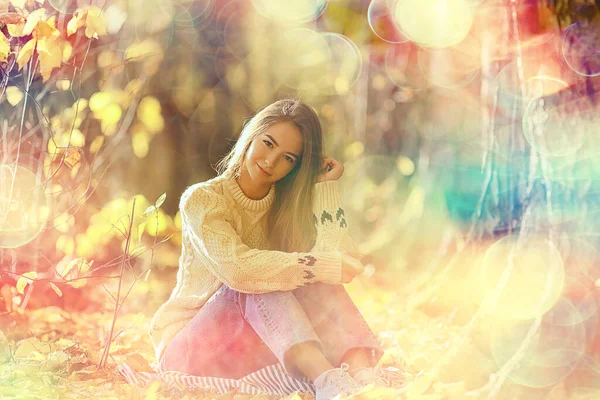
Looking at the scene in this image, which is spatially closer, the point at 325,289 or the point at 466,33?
the point at 325,289

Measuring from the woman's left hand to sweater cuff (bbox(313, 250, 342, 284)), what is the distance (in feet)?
0.57

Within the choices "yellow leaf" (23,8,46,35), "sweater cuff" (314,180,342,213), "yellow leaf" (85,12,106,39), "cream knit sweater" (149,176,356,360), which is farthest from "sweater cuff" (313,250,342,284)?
"yellow leaf" (23,8,46,35)

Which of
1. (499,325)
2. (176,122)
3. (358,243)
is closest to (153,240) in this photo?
(176,122)

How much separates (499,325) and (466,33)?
0.67 metres

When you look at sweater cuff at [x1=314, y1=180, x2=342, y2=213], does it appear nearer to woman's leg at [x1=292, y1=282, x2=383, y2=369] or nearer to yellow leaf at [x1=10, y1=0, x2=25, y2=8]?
woman's leg at [x1=292, y1=282, x2=383, y2=369]

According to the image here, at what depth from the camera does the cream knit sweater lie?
4.09 feet

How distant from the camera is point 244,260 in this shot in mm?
1253

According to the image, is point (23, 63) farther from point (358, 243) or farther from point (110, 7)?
point (358, 243)

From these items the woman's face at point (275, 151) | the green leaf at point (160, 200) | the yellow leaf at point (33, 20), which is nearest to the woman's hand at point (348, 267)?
the woman's face at point (275, 151)

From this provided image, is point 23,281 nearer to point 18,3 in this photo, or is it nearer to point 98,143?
point 98,143

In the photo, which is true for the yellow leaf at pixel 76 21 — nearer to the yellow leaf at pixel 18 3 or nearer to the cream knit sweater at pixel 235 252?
the yellow leaf at pixel 18 3

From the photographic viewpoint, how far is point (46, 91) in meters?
1.62

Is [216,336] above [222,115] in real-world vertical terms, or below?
below

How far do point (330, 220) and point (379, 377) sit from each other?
0.33 metres
